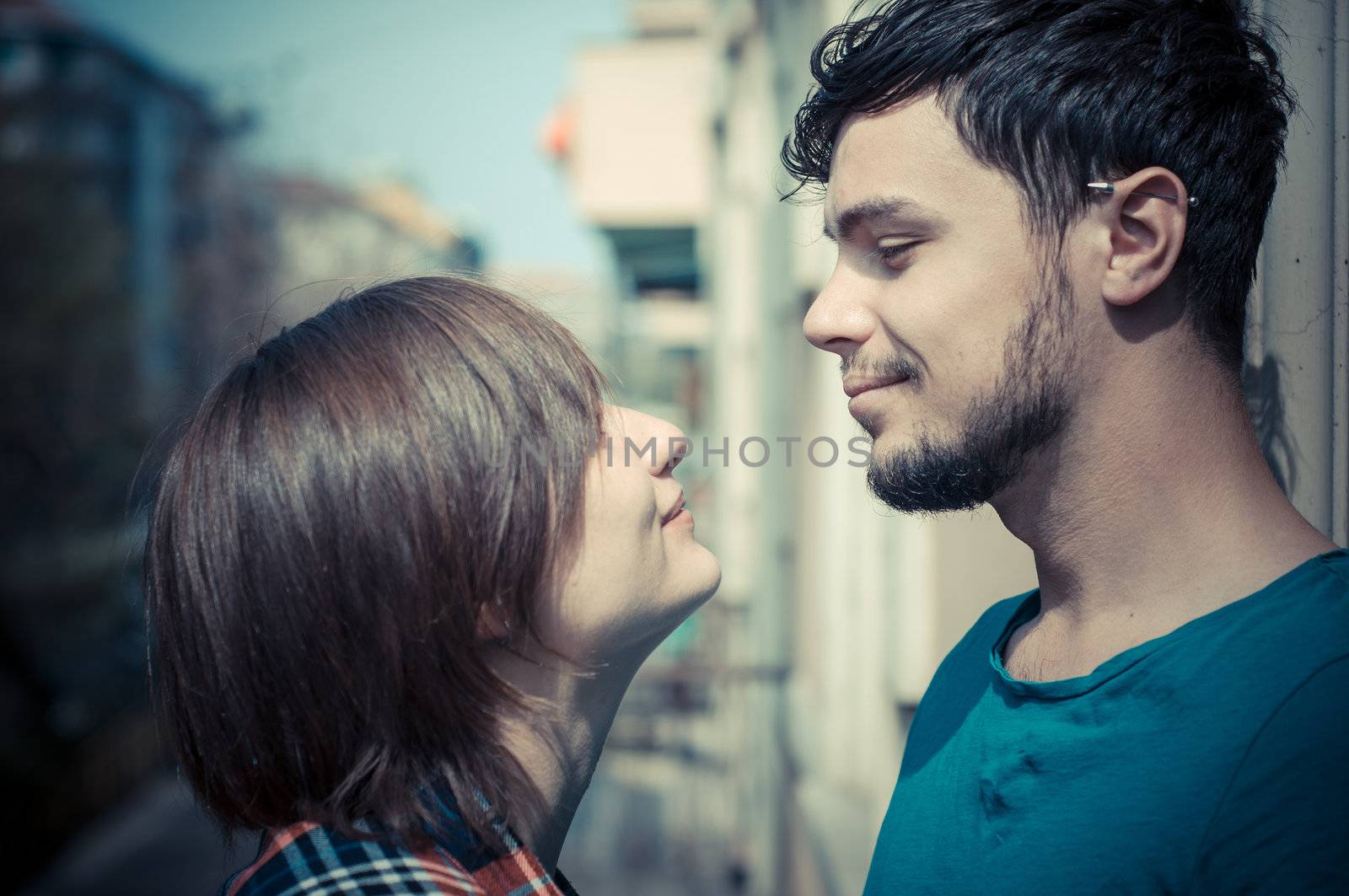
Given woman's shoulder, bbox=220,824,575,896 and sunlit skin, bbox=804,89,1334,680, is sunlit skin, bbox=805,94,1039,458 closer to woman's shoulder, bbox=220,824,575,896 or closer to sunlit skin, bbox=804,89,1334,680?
sunlit skin, bbox=804,89,1334,680

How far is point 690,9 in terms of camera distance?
1152 centimetres

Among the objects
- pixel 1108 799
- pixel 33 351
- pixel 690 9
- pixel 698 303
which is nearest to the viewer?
pixel 1108 799

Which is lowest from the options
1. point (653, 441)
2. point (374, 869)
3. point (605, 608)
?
point (374, 869)

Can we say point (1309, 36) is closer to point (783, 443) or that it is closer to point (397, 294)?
point (397, 294)

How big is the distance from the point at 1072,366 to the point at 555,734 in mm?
910

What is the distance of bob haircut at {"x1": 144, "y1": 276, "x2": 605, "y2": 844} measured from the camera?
1317mm

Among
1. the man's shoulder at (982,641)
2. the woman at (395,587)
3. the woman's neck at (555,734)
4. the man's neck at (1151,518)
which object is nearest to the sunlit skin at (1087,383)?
the man's neck at (1151,518)

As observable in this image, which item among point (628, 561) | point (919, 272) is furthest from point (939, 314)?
point (628, 561)

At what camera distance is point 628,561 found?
1.45 meters

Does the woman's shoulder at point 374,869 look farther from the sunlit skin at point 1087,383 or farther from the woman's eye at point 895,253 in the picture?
the woman's eye at point 895,253

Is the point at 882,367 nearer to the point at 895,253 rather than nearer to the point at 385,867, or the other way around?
the point at 895,253

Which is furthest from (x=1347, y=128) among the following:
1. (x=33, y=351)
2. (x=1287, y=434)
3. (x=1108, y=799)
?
(x=33, y=351)

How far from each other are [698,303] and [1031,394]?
53.3 feet

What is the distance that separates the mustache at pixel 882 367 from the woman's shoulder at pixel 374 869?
0.83 meters
